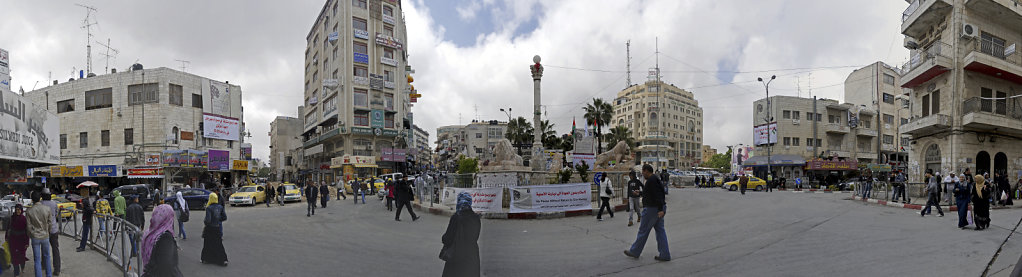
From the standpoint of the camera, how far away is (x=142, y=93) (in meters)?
39.2

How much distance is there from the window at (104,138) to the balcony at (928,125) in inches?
2196

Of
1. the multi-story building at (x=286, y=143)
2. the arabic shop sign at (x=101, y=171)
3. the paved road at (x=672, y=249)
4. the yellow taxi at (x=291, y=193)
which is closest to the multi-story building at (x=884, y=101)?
the paved road at (x=672, y=249)

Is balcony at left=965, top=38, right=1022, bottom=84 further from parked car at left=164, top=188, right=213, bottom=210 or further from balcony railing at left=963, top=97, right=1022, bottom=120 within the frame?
parked car at left=164, top=188, right=213, bottom=210

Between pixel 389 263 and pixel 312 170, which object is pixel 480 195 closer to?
pixel 389 263

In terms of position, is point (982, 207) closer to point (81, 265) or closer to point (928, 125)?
point (928, 125)

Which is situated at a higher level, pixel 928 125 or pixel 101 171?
pixel 928 125

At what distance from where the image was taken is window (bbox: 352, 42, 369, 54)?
171ft

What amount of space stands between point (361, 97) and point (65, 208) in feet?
120

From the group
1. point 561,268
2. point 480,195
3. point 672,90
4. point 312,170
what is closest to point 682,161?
point 672,90

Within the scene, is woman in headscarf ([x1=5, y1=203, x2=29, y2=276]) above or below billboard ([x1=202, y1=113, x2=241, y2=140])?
below

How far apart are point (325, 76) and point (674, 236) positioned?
57.2 metres

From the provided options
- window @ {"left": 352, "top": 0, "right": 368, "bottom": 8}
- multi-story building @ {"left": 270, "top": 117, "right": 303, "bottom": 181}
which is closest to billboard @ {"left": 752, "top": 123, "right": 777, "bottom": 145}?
window @ {"left": 352, "top": 0, "right": 368, "bottom": 8}

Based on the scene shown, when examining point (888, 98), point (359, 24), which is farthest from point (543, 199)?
point (888, 98)

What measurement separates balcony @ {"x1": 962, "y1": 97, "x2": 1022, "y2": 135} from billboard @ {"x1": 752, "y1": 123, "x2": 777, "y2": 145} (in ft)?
90.8
